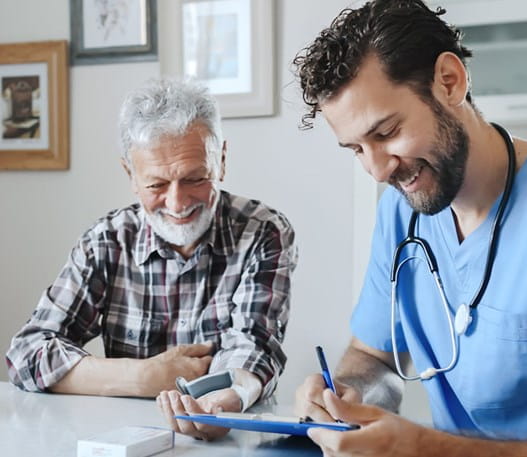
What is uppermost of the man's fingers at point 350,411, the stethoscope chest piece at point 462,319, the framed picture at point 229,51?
the framed picture at point 229,51

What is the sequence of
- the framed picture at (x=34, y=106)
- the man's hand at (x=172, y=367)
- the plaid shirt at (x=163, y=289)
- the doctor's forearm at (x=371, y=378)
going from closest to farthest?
the doctor's forearm at (x=371, y=378), the man's hand at (x=172, y=367), the plaid shirt at (x=163, y=289), the framed picture at (x=34, y=106)

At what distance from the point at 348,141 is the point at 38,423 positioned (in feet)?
2.49

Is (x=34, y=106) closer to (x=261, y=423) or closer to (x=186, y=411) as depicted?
(x=186, y=411)

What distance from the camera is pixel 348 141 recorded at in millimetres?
1329

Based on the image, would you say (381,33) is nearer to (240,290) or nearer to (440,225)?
(440,225)

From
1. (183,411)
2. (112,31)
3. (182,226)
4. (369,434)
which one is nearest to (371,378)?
(183,411)

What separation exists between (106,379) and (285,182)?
4.02 feet

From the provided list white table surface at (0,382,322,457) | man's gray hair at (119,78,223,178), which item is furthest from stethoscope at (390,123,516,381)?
man's gray hair at (119,78,223,178)

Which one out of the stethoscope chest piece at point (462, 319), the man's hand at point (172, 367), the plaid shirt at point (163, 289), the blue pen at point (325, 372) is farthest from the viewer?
the plaid shirt at point (163, 289)

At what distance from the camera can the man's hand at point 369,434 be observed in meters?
1.11

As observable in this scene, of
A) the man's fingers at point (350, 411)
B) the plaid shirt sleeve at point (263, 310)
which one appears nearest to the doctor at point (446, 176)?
the man's fingers at point (350, 411)

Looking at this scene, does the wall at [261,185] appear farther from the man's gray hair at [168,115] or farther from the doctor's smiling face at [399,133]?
the doctor's smiling face at [399,133]

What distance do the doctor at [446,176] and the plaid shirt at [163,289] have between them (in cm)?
53

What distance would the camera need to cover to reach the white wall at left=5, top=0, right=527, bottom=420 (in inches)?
110
